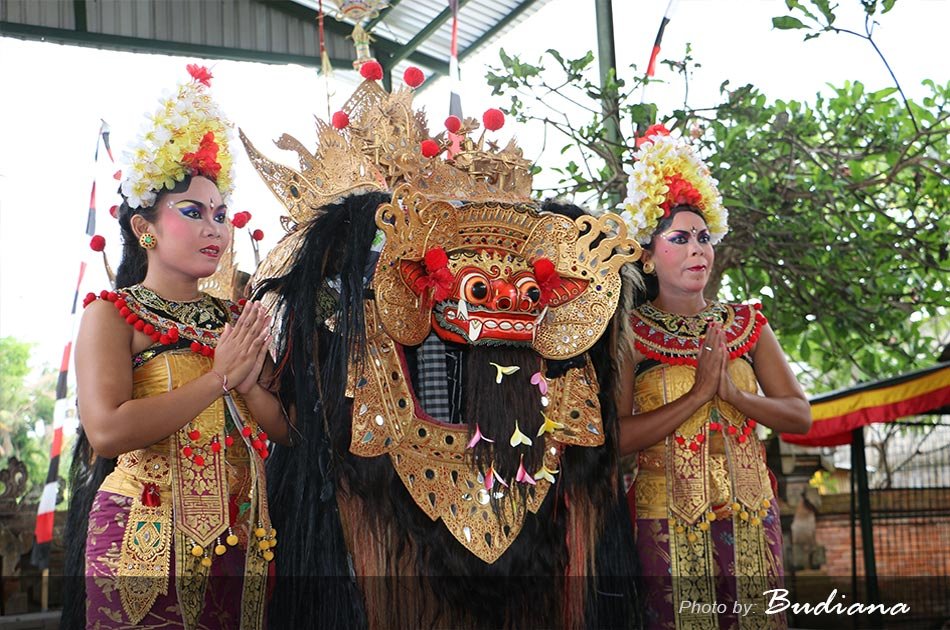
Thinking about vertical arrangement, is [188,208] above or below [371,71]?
below

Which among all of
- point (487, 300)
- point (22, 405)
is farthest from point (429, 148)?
point (22, 405)

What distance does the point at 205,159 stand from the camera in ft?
8.70

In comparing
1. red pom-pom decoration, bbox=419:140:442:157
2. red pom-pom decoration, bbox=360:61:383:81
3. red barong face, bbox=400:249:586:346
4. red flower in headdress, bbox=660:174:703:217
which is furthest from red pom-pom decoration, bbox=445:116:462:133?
red flower in headdress, bbox=660:174:703:217

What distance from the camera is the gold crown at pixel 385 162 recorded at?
2770mm

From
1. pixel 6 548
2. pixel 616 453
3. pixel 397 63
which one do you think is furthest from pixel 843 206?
pixel 6 548

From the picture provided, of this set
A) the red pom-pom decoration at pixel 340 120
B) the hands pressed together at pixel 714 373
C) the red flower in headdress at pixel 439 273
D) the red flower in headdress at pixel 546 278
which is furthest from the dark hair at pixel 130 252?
the hands pressed together at pixel 714 373

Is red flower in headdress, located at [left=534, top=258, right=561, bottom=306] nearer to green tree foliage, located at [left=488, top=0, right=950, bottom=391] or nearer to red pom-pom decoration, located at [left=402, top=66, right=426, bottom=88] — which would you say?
red pom-pom decoration, located at [left=402, top=66, right=426, bottom=88]

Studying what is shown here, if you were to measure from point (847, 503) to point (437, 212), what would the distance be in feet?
18.0

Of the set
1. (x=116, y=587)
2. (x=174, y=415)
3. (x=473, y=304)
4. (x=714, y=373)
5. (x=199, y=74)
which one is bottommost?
(x=116, y=587)

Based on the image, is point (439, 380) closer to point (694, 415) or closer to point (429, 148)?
point (429, 148)

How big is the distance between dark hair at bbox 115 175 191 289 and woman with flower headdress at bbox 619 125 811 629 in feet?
4.43

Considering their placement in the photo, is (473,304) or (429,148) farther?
(429,148)

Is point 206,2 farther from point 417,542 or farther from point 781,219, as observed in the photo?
point 417,542

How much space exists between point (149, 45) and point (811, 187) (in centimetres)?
450
